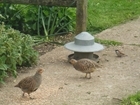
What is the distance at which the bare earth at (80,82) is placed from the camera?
6.39m

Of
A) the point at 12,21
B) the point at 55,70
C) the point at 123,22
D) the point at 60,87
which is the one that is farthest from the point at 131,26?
the point at 60,87

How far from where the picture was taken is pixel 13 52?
282 inches

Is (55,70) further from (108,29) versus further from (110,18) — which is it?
(110,18)

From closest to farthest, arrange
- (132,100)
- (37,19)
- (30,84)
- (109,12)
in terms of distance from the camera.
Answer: (132,100) < (30,84) < (37,19) < (109,12)

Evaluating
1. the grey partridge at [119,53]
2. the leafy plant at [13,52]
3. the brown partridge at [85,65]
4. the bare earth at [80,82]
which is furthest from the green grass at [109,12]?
the brown partridge at [85,65]

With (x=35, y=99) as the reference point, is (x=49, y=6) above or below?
above

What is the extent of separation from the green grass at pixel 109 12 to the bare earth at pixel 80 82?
1771 millimetres

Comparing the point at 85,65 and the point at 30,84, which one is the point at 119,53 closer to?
the point at 85,65

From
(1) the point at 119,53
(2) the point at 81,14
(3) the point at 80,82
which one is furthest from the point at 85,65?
(2) the point at 81,14

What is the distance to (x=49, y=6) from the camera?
916 cm

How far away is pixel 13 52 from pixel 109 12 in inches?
196

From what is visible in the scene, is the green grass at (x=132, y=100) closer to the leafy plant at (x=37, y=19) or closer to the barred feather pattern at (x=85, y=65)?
the barred feather pattern at (x=85, y=65)

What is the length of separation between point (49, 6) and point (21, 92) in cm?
283

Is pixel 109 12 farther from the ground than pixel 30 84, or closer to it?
closer to it
